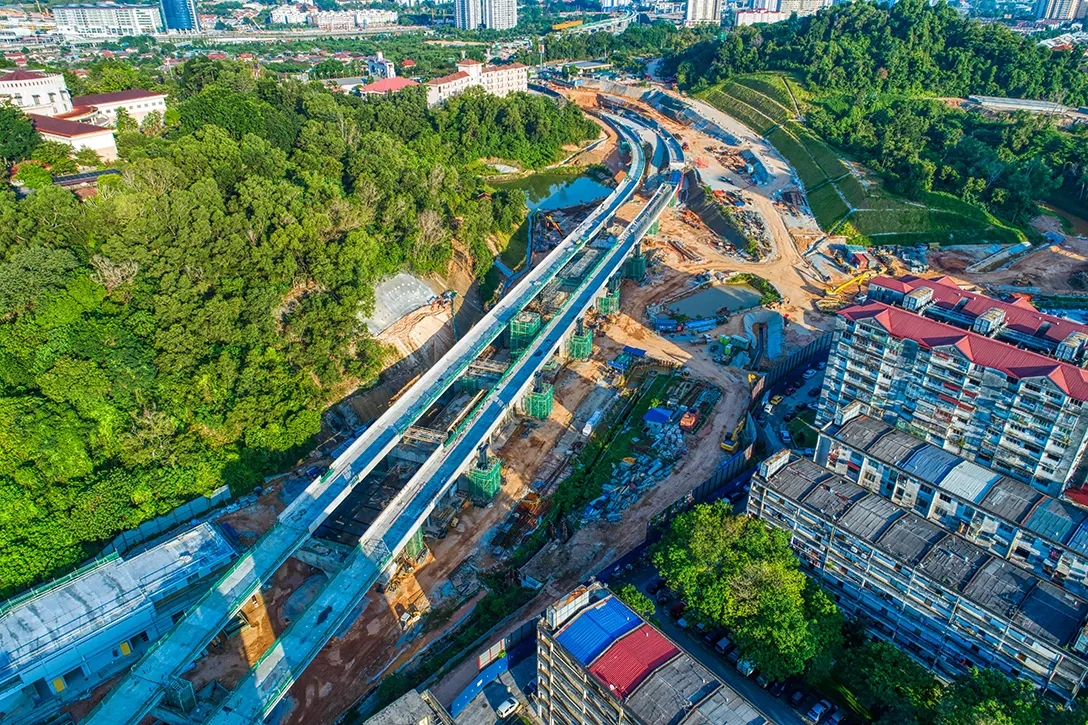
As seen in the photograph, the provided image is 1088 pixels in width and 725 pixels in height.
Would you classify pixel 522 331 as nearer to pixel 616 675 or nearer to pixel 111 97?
pixel 616 675

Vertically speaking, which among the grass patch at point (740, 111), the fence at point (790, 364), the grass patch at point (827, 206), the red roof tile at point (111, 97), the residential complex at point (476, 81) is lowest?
the fence at point (790, 364)

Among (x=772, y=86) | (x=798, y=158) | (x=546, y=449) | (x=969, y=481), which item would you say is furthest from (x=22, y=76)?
(x=772, y=86)

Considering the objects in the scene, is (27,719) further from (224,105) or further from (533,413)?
(224,105)

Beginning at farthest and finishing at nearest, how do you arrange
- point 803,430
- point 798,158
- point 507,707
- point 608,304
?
point 798,158 → point 608,304 → point 803,430 → point 507,707

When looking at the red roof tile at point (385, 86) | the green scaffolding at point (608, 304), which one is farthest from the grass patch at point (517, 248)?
the red roof tile at point (385, 86)

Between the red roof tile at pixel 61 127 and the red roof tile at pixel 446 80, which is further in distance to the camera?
the red roof tile at pixel 446 80

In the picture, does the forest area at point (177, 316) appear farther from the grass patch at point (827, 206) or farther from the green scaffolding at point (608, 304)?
the grass patch at point (827, 206)
